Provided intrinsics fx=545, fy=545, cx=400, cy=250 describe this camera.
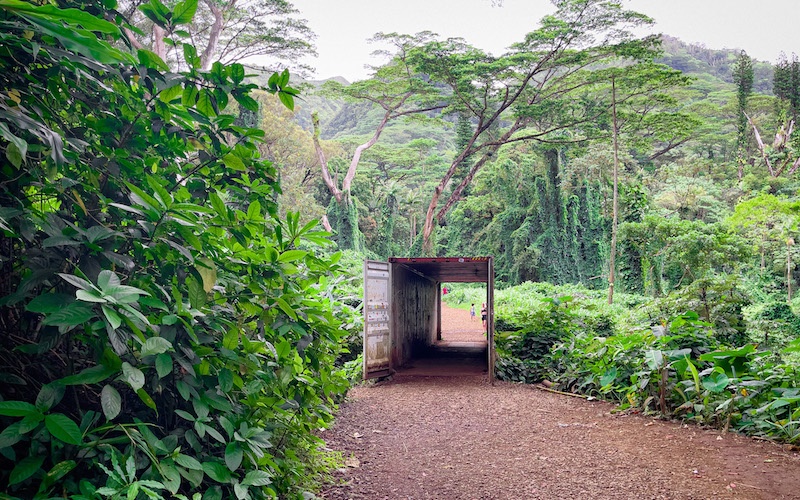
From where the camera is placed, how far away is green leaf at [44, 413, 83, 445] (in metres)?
1.26

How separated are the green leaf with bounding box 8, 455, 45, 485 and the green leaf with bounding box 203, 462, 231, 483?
487mm

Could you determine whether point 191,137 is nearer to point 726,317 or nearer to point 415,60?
point 726,317

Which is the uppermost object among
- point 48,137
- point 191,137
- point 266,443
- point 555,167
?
point 555,167

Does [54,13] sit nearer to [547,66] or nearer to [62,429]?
[62,429]

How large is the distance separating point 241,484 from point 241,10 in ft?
61.0

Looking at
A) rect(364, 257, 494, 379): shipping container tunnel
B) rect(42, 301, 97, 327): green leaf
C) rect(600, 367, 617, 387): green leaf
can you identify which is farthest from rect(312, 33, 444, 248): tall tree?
rect(42, 301, 97, 327): green leaf

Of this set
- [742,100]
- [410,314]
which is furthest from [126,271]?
[742,100]

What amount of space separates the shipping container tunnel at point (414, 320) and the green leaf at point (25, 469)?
636cm

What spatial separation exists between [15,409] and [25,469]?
0.18 meters

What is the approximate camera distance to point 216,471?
170cm

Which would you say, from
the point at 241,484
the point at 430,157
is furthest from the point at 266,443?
the point at 430,157

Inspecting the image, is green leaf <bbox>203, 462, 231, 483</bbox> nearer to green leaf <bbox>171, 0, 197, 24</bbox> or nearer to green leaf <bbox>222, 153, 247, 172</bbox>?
green leaf <bbox>222, 153, 247, 172</bbox>

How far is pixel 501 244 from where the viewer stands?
28484mm

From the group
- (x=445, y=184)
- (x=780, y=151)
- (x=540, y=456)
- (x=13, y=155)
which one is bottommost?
(x=540, y=456)
